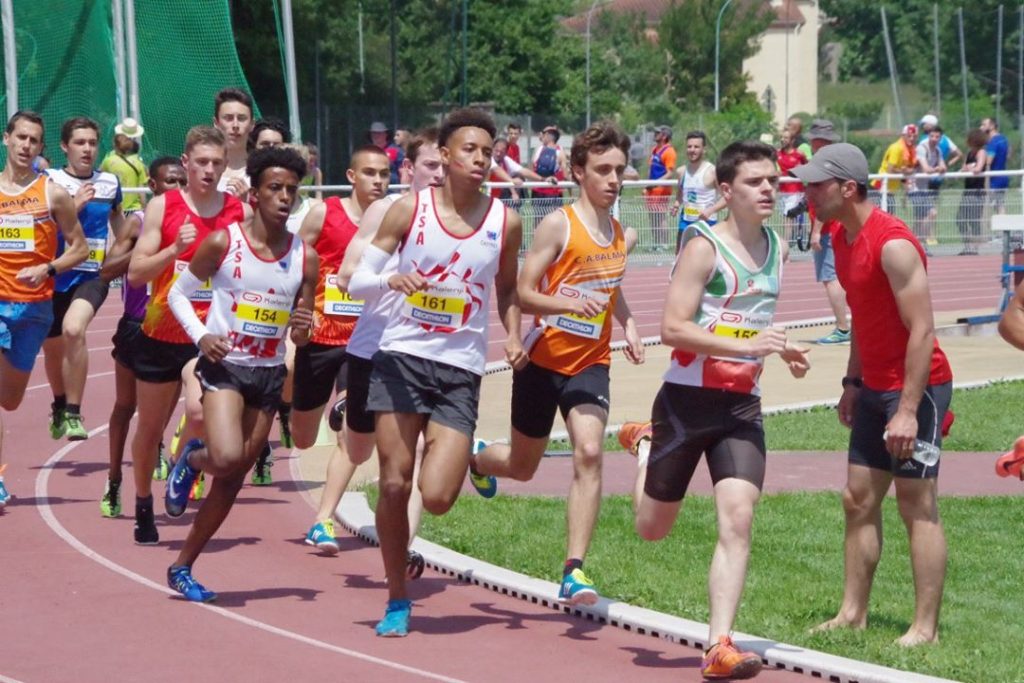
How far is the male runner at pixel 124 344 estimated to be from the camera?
33.0 feet

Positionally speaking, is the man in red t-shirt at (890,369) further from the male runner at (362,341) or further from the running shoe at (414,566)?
the running shoe at (414,566)

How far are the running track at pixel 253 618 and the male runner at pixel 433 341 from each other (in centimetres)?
41

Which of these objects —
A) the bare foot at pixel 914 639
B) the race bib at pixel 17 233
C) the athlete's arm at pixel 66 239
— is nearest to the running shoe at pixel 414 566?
the bare foot at pixel 914 639

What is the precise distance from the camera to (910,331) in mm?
6840

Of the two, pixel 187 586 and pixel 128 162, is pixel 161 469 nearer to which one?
pixel 187 586

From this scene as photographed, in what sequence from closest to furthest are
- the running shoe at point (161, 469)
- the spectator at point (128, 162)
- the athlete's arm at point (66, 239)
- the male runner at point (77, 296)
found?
1. the athlete's arm at point (66, 239)
2. the running shoe at point (161, 469)
3. the male runner at point (77, 296)
4. the spectator at point (128, 162)

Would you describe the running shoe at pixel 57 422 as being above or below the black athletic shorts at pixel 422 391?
below

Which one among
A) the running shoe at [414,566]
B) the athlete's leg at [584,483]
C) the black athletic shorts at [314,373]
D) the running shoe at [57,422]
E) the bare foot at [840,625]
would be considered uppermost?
the black athletic shorts at [314,373]

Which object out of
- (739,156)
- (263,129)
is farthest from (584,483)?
(263,129)

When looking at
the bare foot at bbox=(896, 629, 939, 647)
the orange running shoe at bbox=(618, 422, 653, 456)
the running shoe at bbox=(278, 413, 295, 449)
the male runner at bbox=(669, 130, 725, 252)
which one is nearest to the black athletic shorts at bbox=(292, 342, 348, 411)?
the orange running shoe at bbox=(618, 422, 653, 456)

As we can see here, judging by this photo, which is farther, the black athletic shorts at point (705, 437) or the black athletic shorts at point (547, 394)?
the black athletic shorts at point (547, 394)

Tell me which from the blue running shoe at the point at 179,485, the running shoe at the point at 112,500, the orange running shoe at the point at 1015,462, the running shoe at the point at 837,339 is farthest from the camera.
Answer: the running shoe at the point at 837,339

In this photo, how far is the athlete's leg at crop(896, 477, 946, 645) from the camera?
7062 millimetres

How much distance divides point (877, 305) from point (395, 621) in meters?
2.37
